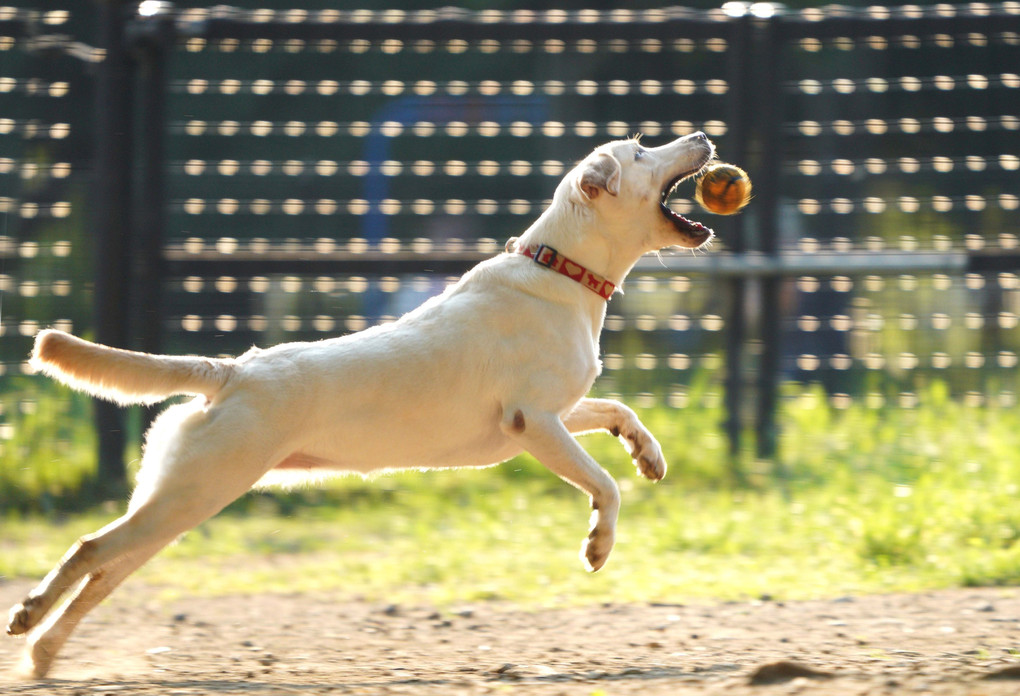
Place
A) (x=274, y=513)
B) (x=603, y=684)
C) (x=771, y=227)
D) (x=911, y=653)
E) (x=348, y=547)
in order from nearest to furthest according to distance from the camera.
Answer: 1. (x=603, y=684)
2. (x=911, y=653)
3. (x=348, y=547)
4. (x=274, y=513)
5. (x=771, y=227)

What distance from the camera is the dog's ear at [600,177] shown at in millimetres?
3639

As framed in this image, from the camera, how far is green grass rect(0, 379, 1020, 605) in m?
4.59

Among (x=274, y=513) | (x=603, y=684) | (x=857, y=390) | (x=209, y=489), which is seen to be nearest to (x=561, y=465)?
(x=603, y=684)

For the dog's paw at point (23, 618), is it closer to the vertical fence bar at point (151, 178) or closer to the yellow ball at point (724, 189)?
the yellow ball at point (724, 189)

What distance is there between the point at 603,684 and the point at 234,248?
3840 millimetres

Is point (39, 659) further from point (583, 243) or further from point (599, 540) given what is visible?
point (583, 243)

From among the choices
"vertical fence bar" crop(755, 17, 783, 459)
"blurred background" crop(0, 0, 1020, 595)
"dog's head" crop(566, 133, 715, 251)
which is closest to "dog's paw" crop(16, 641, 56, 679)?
"dog's head" crop(566, 133, 715, 251)

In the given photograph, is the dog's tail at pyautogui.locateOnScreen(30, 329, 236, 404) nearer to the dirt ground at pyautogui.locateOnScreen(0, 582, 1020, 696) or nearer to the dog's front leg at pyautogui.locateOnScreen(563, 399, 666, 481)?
the dirt ground at pyautogui.locateOnScreen(0, 582, 1020, 696)

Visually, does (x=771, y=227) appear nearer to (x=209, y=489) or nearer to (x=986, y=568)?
(x=986, y=568)

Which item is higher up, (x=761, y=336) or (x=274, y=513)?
(x=761, y=336)

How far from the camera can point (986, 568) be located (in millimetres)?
4480

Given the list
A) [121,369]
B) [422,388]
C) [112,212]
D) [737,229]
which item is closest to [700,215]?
[737,229]

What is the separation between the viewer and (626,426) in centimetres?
393

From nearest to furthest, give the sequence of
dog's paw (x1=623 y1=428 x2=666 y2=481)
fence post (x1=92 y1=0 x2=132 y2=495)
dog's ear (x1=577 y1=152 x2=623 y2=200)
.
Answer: dog's ear (x1=577 y1=152 x2=623 y2=200)
dog's paw (x1=623 y1=428 x2=666 y2=481)
fence post (x1=92 y1=0 x2=132 y2=495)
